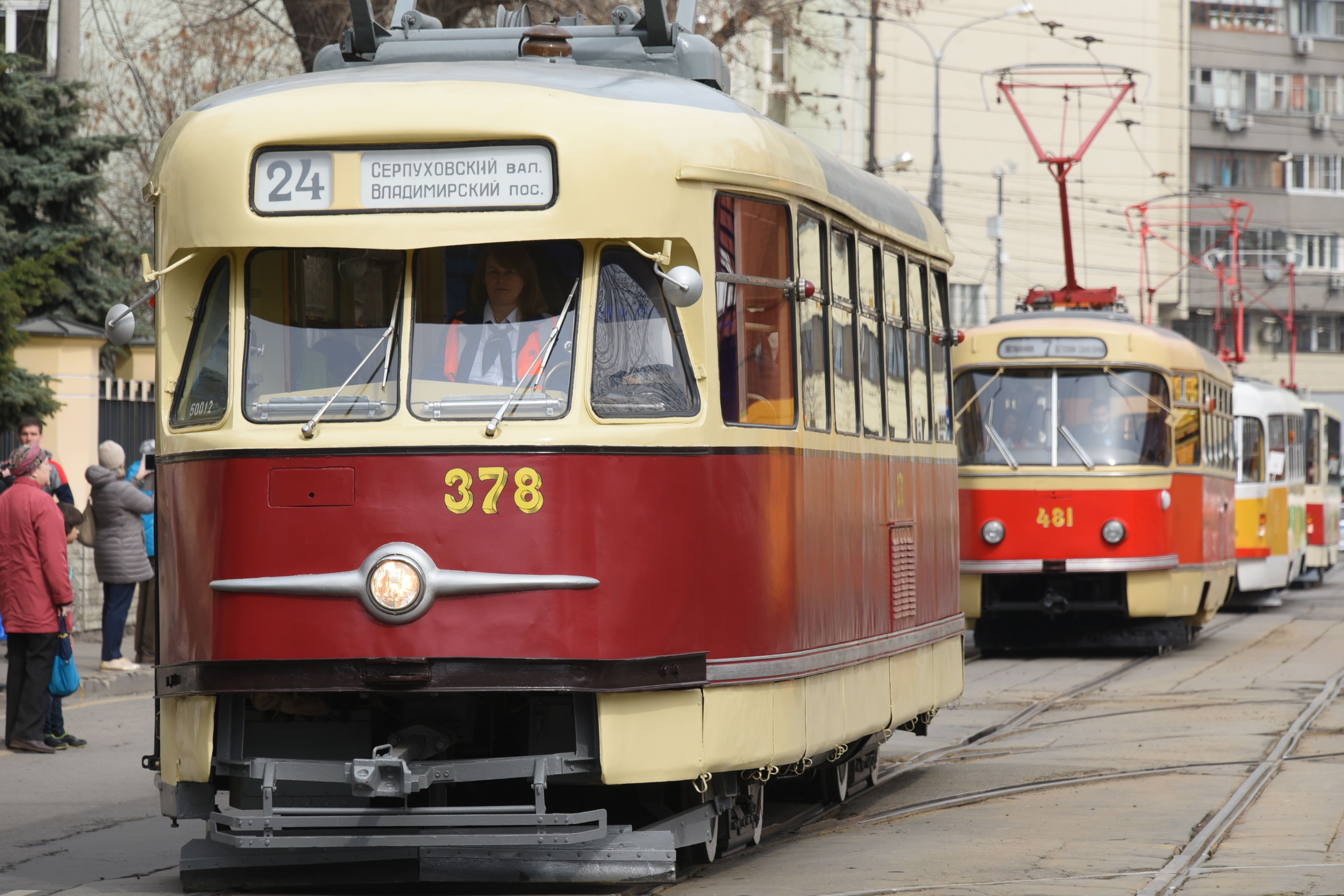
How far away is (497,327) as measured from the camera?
7.64m

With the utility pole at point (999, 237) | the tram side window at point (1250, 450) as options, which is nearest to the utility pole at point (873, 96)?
the tram side window at point (1250, 450)

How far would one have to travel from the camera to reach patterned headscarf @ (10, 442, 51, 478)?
492 inches

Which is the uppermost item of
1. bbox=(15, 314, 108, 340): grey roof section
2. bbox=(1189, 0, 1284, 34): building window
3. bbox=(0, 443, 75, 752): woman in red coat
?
bbox=(1189, 0, 1284, 34): building window

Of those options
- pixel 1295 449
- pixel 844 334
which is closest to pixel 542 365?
pixel 844 334

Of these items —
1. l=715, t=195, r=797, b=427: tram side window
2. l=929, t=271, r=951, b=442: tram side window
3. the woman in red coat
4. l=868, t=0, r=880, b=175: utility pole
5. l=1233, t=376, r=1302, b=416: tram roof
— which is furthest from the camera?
l=868, t=0, r=880, b=175: utility pole

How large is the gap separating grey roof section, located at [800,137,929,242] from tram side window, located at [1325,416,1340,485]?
2664 cm

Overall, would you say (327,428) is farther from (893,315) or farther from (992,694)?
(992,694)

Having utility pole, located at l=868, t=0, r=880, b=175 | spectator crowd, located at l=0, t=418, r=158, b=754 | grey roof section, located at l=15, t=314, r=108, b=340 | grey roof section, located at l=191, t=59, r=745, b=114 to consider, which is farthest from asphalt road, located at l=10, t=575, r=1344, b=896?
utility pole, located at l=868, t=0, r=880, b=175

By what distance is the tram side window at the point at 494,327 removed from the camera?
25.0 feet

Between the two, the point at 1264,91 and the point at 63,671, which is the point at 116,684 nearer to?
the point at 63,671

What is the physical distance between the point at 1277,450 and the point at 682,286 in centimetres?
2332

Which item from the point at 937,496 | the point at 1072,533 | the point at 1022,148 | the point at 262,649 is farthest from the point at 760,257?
the point at 1022,148

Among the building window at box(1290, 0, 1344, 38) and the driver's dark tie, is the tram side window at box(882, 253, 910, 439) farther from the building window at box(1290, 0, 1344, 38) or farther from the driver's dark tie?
the building window at box(1290, 0, 1344, 38)

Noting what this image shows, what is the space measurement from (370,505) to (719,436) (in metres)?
1.29
